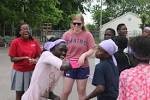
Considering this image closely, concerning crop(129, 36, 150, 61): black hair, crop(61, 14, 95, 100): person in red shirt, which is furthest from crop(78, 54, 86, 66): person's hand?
crop(129, 36, 150, 61): black hair

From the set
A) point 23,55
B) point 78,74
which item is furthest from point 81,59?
point 23,55

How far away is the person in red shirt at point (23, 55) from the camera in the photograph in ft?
28.3

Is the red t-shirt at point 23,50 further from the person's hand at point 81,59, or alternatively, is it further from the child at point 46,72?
the child at point 46,72

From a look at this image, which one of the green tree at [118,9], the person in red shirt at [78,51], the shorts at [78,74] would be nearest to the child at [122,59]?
the person in red shirt at [78,51]

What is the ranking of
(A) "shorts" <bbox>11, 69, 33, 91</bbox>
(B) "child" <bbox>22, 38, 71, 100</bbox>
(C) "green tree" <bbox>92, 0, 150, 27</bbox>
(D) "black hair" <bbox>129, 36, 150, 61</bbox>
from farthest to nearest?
(C) "green tree" <bbox>92, 0, 150, 27</bbox> → (A) "shorts" <bbox>11, 69, 33, 91</bbox> → (B) "child" <bbox>22, 38, 71, 100</bbox> → (D) "black hair" <bbox>129, 36, 150, 61</bbox>

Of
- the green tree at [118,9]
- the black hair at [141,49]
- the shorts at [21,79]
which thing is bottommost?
the shorts at [21,79]

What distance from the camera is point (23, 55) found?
342 inches

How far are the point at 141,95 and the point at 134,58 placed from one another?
34cm

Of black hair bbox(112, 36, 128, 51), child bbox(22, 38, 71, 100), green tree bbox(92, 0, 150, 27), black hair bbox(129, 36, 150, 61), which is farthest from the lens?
green tree bbox(92, 0, 150, 27)

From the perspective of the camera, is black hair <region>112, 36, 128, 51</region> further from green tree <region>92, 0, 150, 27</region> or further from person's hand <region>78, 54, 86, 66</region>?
green tree <region>92, 0, 150, 27</region>

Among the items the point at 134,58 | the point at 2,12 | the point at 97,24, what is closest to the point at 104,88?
the point at 134,58

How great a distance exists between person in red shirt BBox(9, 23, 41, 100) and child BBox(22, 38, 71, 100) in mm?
2518

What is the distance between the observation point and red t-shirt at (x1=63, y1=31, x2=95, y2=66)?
28.6ft

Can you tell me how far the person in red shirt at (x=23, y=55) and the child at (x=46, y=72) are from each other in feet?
8.26
